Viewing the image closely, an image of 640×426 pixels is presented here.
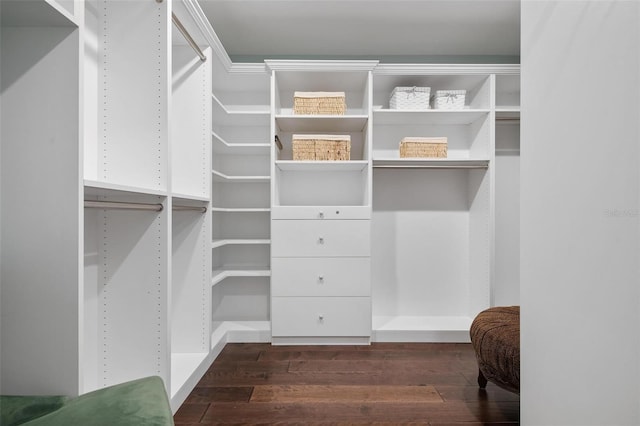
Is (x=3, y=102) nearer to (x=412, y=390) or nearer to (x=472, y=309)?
(x=412, y=390)

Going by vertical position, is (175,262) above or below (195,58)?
below

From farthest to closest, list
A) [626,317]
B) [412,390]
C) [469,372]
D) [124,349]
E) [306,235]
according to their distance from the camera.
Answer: [306,235], [469,372], [412,390], [124,349], [626,317]

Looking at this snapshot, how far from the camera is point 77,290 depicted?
983 millimetres

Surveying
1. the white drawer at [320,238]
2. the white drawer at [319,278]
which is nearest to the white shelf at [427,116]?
the white drawer at [320,238]

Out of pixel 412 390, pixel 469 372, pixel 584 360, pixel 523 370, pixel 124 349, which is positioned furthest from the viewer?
pixel 469 372

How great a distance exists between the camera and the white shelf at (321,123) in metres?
2.72

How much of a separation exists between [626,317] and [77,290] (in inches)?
51.9

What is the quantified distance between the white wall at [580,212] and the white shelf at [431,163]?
65.6 inches

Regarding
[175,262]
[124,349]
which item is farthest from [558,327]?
[175,262]

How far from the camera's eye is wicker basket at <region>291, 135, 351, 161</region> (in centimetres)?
275

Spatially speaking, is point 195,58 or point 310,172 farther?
point 310,172

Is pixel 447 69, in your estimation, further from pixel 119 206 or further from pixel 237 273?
pixel 119 206

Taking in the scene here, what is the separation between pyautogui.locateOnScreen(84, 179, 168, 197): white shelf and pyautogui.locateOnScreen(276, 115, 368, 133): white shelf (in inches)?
55.1

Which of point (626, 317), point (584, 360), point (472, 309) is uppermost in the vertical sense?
point (626, 317)
